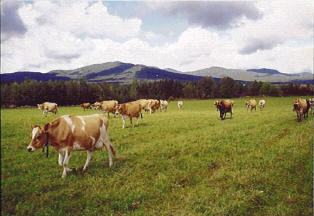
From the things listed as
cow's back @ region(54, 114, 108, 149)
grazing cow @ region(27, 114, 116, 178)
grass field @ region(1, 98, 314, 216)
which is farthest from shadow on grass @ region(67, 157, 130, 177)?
cow's back @ region(54, 114, 108, 149)

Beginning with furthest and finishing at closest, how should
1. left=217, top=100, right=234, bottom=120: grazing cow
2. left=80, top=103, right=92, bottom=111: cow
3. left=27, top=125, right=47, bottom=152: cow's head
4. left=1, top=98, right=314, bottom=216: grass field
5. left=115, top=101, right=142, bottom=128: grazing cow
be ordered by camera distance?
left=217, top=100, right=234, bottom=120: grazing cow, left=115, top=101, right=142, bottom=128: grazing cow, left=80, top=103, right=92, bottom=111: cow, left=27, top=125, right=47, bottom=152: cow's head, left=1, top=98, right=314, bottom=216: grass field

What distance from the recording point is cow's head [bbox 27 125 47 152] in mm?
6246

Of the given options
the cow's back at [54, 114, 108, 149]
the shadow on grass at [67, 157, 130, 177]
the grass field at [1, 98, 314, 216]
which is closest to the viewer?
the grass field at [1, 98, 314, 216]

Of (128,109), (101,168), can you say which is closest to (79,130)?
(101,168)

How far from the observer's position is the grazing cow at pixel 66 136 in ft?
21.0

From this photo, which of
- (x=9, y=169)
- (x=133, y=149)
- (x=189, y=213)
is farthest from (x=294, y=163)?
(x=9, y=169)

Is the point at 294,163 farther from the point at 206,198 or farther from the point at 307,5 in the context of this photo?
the point at 307,5

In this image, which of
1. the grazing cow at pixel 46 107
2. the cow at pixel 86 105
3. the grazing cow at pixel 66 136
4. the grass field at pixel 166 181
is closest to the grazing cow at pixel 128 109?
the cow at pixel 86 105

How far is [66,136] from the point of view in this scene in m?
6.69

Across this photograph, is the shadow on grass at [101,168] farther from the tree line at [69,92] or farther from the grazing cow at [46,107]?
the tree line at [69,92]

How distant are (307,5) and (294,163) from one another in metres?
5.63

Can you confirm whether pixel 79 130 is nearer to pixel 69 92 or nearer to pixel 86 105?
pixel 86 105

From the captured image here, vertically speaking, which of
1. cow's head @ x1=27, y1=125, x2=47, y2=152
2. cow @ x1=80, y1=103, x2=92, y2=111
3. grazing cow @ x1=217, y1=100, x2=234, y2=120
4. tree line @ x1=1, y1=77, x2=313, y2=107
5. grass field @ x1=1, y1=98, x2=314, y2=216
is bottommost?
grass field @ x1=1, y1=98, x2=314, y2=216

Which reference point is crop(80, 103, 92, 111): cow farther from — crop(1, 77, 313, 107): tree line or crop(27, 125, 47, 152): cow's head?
crop(27, 125, 47, 152): cow's head
